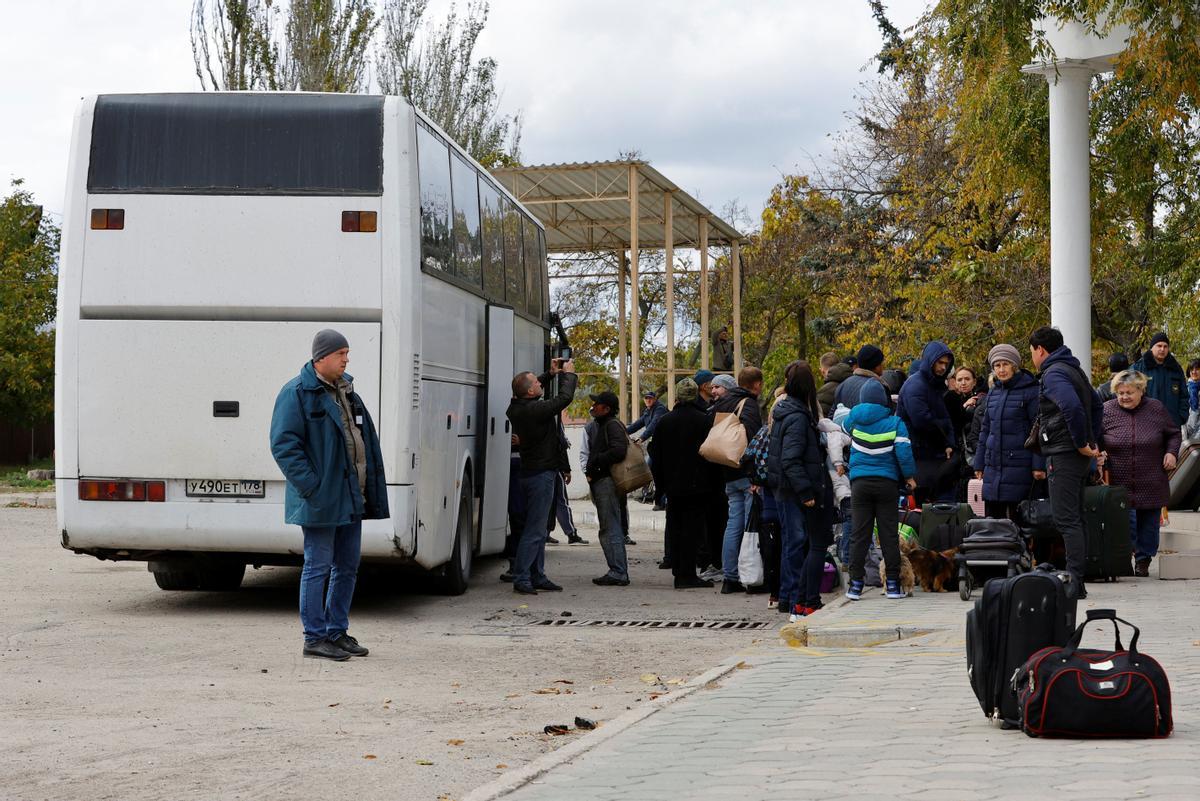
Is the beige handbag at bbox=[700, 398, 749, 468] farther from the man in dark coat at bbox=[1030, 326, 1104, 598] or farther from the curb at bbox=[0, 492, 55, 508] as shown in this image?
the curb at bbox=[0, 492, 55, 508]

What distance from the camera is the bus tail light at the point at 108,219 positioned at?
1193 centimetres

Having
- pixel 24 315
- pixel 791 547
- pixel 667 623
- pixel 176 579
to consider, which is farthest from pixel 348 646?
pixel 24 315

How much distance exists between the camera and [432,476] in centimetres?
1274

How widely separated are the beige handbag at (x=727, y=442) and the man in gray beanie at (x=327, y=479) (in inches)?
153

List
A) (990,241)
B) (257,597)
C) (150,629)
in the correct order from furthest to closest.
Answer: (990,241), (257,597), (150,629)

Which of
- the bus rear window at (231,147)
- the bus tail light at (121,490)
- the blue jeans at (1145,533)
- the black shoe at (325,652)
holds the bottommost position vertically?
the black shoe at (325,652)

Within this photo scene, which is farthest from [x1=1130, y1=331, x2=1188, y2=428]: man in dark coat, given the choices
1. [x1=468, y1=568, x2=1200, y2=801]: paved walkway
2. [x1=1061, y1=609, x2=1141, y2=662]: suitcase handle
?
[x1=1061, y1=609, x2=1141, y2=662]: suitcase handle

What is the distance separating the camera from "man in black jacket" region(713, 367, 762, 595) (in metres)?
13.6

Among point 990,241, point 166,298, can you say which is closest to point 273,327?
point 166,298

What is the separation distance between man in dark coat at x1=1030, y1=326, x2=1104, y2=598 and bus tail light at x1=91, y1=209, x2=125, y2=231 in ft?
22.7

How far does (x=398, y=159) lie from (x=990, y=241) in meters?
20.4

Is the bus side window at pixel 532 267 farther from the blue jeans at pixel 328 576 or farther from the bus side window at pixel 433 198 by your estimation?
the blue jeans at pixel 328 576

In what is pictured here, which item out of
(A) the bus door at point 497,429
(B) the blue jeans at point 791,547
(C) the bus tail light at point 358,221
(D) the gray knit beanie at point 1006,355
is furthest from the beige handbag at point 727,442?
(C) the bus tail light at point 358,221

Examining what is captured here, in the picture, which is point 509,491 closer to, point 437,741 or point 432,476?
point 432,476
